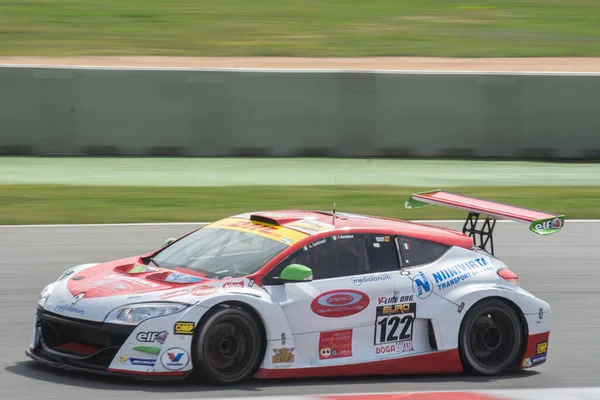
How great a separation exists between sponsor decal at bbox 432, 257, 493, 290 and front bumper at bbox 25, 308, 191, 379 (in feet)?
6.80

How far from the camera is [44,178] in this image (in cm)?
1672

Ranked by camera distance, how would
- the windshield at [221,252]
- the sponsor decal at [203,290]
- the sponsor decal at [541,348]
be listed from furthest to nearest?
1. the sponsor decal at [541,348]
2. the windshield at [221,252]
3. the sponsor decal at [203,290]

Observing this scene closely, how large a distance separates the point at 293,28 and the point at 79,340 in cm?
1925

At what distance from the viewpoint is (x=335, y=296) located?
7082 millimetres

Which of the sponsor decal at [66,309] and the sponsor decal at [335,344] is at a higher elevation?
the sponsor decal at [66,309]

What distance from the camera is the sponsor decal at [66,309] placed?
6711mm

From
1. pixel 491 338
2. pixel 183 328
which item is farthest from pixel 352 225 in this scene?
pixel 183 328

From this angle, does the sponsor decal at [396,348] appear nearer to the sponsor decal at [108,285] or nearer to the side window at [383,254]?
the side window at [383,254]

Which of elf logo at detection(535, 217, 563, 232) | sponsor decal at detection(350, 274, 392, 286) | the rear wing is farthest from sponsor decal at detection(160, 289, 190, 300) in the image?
elf logo at detection(535, 217, 563, 232)

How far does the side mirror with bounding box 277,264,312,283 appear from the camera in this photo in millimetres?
6898

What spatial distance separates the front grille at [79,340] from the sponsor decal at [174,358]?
0.89 ft

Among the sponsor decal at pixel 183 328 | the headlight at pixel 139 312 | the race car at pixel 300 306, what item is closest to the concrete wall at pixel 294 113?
the race car at pixel 300 306

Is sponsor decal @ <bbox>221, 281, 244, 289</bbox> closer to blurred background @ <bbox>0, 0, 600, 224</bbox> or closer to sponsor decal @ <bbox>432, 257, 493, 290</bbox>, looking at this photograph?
sponsor decal @ <bbox>432, 257, 493, 290</bbox>

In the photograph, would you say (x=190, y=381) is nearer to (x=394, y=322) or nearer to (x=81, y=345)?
(x=81, y=345)
